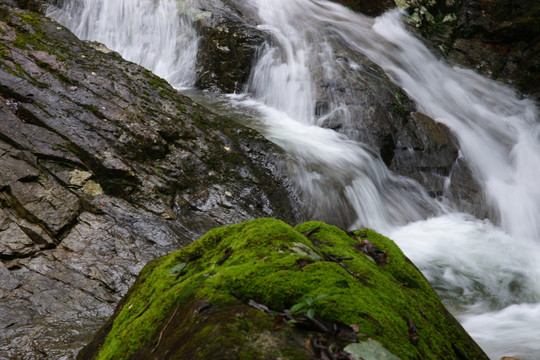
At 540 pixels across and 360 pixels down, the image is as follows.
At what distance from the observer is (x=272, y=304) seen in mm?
1837

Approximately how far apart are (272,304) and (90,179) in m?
3.88

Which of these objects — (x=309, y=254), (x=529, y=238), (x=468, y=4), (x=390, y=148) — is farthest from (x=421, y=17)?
(x=309, y=254)

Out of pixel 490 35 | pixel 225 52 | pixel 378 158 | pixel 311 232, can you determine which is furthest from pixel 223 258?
pixel 490 35

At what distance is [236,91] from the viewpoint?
34.8ft

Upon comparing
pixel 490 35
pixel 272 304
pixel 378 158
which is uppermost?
pixel 490 35

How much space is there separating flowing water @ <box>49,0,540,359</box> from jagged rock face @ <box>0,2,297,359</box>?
1445 millimetres

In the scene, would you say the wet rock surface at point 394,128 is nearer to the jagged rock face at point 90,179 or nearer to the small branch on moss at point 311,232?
the jagged rock face at point 90,179

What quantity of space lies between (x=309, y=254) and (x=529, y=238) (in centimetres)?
840

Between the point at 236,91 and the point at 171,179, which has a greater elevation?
the point at 236,91

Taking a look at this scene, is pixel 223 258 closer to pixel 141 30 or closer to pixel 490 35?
pixel 141 30

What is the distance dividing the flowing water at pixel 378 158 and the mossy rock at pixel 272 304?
9.61 feet

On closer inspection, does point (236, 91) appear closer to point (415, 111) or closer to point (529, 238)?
point (415, 111)

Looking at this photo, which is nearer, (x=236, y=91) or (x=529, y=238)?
(x=529, y=238)

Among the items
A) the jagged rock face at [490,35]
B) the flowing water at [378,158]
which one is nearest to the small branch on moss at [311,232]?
the flowing water at [378,158]
